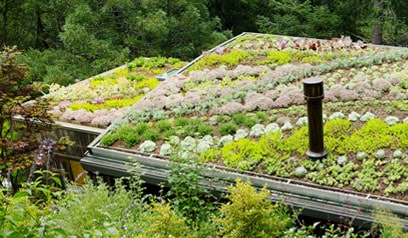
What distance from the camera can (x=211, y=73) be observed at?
21.4 feet

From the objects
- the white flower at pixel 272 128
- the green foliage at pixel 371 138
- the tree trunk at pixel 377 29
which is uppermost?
the green foliage at pixel 371 138

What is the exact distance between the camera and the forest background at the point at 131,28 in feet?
36.4

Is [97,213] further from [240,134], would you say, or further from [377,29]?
[377,29]

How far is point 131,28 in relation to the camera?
1218 centimetres

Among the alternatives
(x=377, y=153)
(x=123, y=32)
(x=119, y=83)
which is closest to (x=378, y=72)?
(x=377, y=153)

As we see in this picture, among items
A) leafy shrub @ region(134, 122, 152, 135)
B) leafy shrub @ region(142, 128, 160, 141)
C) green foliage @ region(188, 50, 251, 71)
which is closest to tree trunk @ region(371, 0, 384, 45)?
green foliage @ region(188, 50, 251, 71)

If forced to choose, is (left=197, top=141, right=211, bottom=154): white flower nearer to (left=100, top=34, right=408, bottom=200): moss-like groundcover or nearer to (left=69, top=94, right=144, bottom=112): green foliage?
(left=100, top=34, right=408, bottom=200): moss-like groundcover

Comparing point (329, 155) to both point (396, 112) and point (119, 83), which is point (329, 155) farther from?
point (119, 83)

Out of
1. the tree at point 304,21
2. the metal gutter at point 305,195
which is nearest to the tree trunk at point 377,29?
the tree at point 304,21

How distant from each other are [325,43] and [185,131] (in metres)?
3.11

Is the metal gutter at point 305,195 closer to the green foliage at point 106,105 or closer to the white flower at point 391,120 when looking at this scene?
the white flower at point 391,120

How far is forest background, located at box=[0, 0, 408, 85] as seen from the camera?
1110 centimetres

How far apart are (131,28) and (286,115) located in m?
7.79

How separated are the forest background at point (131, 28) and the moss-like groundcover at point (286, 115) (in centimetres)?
465
